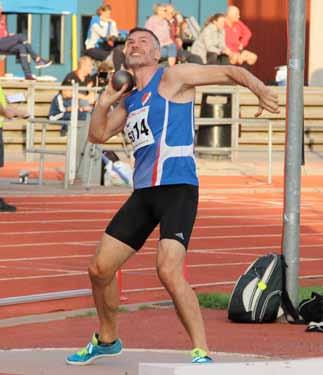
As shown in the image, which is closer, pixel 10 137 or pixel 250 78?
pixel 250 78

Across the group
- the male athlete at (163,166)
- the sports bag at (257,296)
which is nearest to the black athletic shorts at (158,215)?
the male athlete at (163,166)

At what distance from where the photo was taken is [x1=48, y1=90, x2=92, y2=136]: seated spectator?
2577 cm

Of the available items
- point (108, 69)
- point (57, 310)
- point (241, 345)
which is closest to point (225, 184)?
point (108, 69)

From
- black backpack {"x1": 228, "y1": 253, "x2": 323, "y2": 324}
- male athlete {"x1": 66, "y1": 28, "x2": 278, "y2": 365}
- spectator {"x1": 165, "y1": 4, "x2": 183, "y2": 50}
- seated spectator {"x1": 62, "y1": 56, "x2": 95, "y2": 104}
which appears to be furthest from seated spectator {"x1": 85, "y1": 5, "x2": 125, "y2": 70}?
male athlete {"x1": 66, "y1": 28, "x2": 278, "y2": 365}

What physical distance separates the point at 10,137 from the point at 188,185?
19.6 m

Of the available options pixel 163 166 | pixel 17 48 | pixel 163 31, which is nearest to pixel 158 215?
pixel 163 166

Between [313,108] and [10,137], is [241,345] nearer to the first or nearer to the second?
[10,137]

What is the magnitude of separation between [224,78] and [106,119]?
2.77 feet

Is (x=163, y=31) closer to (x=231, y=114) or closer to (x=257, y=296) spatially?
(x=231, y=114)

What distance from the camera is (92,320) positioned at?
11.9 meters

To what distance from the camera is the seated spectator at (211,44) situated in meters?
30.0

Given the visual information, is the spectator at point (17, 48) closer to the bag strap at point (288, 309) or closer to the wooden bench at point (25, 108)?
the wooden bench at point (25, 108)

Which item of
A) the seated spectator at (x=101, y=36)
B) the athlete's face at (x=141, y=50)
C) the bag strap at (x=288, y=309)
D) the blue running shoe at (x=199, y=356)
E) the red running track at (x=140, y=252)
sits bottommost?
the red running track at (x=140, y=252)

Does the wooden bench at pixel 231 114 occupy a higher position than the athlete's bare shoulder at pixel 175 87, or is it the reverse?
Answer: the athlete's bare shoulder at pixel 175 87
